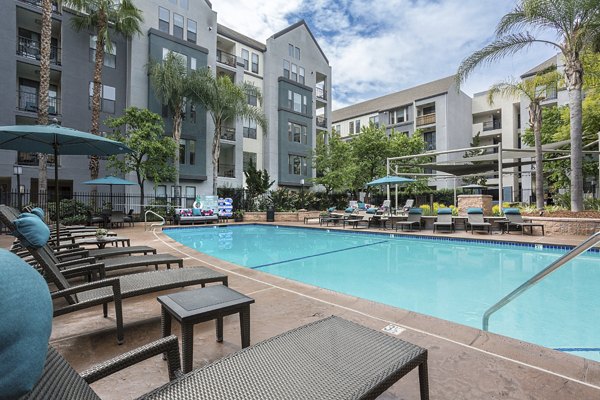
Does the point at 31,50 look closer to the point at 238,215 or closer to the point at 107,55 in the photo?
the point at 107,55

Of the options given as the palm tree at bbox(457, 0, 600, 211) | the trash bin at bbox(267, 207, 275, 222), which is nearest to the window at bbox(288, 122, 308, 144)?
the trash bin at bbox(267, 207, 275, 222)

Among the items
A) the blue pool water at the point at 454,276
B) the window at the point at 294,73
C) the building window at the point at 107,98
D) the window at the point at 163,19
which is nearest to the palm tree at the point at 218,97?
the building window at the point at 107,98

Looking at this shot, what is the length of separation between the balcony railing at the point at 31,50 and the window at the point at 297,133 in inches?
638

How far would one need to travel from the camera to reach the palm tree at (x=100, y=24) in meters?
15.9

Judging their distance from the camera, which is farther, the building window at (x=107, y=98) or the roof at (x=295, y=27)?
the roof at (x=295, y=27)

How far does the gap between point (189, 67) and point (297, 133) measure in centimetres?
1033

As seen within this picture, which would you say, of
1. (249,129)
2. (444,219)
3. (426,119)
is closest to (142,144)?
(249,129)

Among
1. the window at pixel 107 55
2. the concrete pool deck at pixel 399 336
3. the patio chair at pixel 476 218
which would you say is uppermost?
the window at pixel 107 55

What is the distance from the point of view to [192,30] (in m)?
22.5

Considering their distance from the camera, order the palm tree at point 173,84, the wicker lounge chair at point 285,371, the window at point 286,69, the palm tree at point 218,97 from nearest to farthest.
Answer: the wicker lounge chair at point 285,371 < the palm tree at point 173,84 < the palm tree at point 218,97 < the window at point 286,69

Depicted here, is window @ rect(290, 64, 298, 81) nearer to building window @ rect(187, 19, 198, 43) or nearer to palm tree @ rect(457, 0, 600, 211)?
building window @ rect(187, 19, 198, 43)

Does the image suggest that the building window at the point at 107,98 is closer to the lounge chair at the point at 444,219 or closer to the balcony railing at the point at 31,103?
the balcony railing at the point at 31,103

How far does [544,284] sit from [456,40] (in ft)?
44.2

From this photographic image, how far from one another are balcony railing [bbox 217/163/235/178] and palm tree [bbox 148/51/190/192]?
482cm
